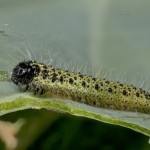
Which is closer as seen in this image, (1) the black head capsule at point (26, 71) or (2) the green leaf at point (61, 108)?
(2) the green leaf at point (61, 108)

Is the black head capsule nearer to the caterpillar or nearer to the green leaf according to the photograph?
the caterpillar

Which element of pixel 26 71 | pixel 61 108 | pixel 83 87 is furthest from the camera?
pixel 83 87

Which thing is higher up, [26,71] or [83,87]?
[26,71]

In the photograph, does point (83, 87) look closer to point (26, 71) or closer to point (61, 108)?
point (26, 71)

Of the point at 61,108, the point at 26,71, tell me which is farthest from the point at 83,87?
the point at 61,108

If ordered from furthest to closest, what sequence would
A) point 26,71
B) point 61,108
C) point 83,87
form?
1. point 83,87
2. point 26,71
3. point 61,108

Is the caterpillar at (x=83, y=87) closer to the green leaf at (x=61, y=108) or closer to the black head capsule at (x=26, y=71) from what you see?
the black head capsule at (x=26, y=71)

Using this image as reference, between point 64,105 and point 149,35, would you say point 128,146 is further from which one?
point 64,105

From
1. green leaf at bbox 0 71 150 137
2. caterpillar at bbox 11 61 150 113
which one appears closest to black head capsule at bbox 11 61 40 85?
caterpillar at bbox 11 61 150 113

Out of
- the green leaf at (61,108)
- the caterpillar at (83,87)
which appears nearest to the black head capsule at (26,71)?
the caterpillar at (83,87)
